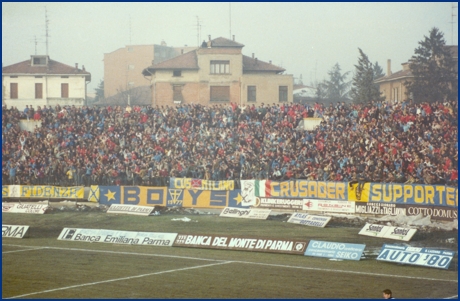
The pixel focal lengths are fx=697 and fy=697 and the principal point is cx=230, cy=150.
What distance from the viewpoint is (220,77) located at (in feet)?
68.0

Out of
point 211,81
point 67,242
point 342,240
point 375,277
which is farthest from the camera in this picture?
point 211,81

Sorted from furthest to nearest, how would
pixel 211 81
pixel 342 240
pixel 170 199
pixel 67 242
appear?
pixel 170 199 < pixel 211 81 < pixel 67 242 < pixel 342 240

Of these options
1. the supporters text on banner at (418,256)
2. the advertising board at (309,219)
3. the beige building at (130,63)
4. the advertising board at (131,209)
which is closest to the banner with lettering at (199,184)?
the advertising board at (131,209)

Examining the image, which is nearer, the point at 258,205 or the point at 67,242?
the point at 67,242

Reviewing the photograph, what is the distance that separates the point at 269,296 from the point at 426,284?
2.95 metres

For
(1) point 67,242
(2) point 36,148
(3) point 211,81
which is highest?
(3) point 211,81

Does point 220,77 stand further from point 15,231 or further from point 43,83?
point 15,231

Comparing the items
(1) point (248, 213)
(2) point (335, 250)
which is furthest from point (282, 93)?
(2) point (335, 250)

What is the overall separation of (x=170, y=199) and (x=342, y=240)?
7.32m

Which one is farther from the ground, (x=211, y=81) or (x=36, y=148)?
(x=211, y=81)

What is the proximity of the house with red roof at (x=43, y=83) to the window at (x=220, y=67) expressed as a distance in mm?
4300

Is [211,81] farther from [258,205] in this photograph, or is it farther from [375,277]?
[375,277]

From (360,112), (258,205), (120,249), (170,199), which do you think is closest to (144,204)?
(170,199)

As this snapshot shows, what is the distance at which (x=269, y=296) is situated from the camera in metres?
12.1
